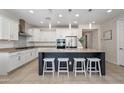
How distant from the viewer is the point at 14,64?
5801mm

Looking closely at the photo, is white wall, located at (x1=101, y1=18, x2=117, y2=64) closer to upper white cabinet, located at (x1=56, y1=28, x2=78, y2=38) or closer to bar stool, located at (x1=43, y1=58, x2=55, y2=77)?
upper white cabinet, located at (x1=56, y1=28, x2=78, y2=38)

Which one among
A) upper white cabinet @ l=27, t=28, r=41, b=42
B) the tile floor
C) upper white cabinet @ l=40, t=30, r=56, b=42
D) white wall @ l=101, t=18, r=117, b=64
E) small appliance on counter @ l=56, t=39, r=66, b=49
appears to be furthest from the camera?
upper white cabinet @ l=40, t=30, r=56, b=42

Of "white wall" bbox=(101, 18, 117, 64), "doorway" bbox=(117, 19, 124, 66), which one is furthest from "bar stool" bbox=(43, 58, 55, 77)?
"white wall" bbox=(101, 18, 117, 64)

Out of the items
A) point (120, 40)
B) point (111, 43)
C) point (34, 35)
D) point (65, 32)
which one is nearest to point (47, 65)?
point (120, 40)

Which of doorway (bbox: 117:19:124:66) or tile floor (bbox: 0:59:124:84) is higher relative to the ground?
doorway (bbox: 117:19:124:66)

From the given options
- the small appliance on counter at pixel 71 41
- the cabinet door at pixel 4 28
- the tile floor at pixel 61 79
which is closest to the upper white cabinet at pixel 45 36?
the small appliance on counter at pixel 71 41

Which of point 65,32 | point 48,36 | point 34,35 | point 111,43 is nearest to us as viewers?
point 111,43

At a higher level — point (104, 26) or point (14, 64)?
point (104, 26)

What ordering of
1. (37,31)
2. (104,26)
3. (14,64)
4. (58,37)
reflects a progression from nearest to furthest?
(14,64)
(104,26)
(58,37)
(37,31)

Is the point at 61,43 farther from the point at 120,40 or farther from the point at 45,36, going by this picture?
the point at 120,40
